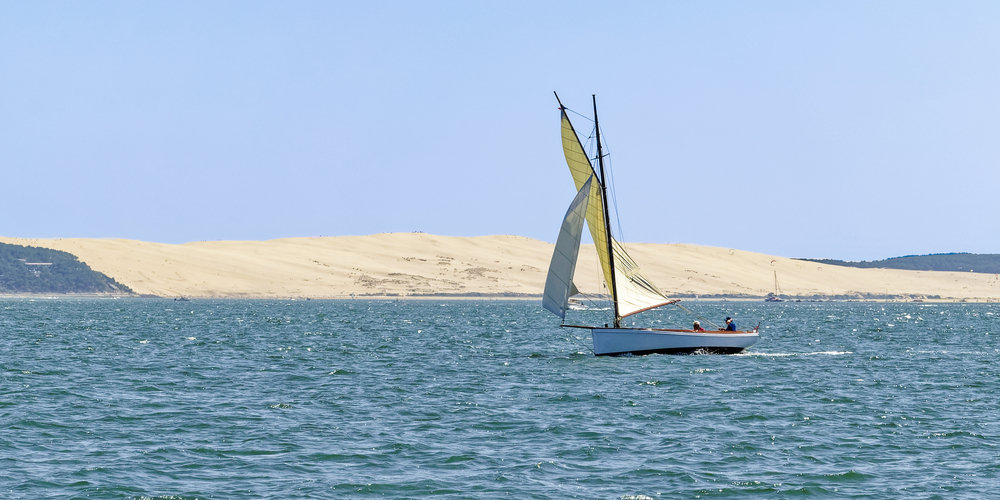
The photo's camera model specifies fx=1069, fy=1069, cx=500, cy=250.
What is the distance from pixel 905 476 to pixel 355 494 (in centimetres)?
950

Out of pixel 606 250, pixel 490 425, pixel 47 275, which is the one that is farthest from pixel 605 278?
pixel 47 275

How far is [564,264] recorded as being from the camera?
1581 inches

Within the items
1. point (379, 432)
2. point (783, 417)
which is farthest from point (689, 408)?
point (379, 432)

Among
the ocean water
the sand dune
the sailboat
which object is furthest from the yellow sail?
the sand dune

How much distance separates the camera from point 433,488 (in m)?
17.5

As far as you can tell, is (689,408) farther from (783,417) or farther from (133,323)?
(133,323)

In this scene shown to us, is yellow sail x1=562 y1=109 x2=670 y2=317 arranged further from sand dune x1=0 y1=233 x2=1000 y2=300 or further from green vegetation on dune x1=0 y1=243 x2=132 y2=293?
green vegetation on dune x1=0 y1=243 x2=132 y2=293

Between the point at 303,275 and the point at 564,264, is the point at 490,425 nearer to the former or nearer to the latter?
the point at 564,264

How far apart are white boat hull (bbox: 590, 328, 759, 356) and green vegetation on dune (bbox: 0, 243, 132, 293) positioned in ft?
425

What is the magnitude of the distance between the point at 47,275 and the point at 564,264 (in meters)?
143

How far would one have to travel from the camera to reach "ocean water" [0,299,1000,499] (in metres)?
17.9

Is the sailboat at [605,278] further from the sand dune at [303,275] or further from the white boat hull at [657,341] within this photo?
the sand dune at [303,275]

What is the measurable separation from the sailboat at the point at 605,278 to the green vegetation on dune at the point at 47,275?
5069 inches

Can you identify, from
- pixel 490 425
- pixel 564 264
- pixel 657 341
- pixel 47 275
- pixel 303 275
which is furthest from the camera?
pixel 303 275
